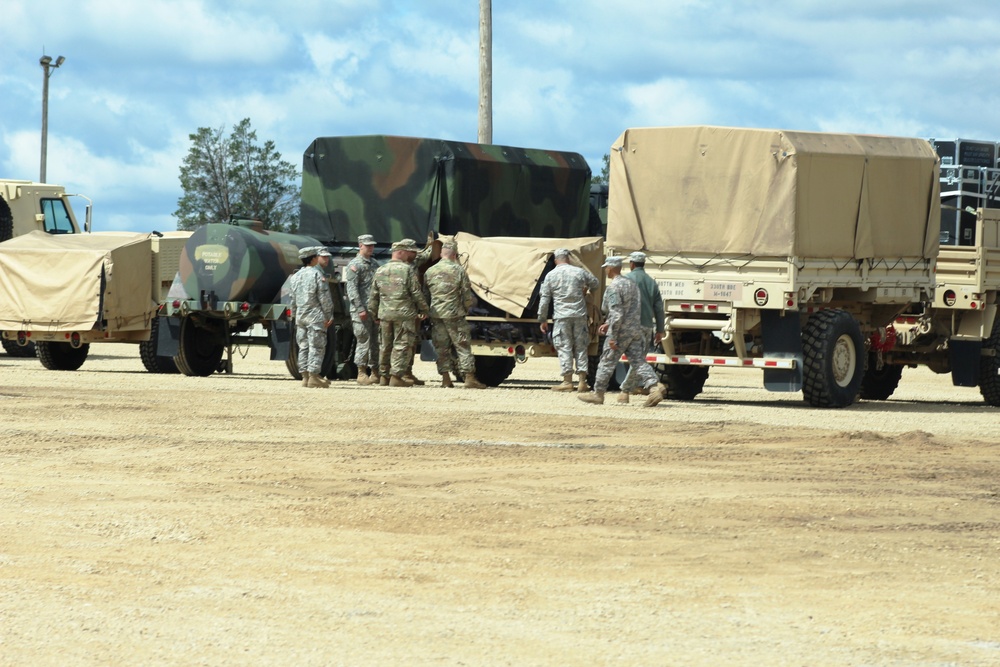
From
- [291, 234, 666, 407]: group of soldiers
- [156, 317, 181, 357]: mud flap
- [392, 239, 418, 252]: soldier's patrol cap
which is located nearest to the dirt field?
[291, 234, 666, 407]: group of soldiers

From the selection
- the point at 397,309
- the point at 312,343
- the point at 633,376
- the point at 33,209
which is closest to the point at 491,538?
the point at 633,376

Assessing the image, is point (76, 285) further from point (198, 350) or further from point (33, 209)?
point (33, 209)

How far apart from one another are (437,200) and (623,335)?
5048 millimetres

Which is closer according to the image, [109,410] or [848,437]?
[848,437]

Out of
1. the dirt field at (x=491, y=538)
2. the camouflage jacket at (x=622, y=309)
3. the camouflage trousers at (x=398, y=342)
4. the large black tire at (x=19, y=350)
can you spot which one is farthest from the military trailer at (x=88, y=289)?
the camouflage jacket at (x=622, y=309)

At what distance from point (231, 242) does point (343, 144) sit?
6.78 feet

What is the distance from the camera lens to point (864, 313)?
19328 mm

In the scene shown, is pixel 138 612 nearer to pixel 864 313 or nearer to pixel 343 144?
pixel 864 313

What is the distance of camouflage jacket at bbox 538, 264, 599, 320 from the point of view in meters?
18.9

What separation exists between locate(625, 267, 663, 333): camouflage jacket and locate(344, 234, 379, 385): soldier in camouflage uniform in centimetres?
400

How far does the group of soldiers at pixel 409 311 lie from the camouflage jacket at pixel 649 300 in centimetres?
22

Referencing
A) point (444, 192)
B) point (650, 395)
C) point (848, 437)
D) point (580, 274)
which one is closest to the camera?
point (848, 437)

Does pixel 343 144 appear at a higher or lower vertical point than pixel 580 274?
higher

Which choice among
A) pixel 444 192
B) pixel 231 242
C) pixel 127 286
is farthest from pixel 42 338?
pixel 444 192
